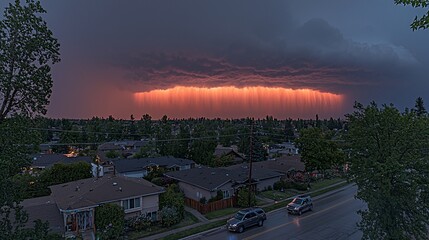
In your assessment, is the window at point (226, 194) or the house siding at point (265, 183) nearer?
the window at point (226, 194)

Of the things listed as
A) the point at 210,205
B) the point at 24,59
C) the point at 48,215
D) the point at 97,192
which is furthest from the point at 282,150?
the point at 24,59

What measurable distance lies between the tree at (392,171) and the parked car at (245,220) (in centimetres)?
1265

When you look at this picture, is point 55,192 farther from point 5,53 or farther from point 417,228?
point 417,228

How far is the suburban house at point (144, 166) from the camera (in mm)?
52328

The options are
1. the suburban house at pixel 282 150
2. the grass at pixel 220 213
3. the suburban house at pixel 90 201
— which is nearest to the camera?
the suburban house at pixel 90 201

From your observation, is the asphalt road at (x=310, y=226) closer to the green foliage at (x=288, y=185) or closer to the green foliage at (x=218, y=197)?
the green foliage at (x=218, y=197)

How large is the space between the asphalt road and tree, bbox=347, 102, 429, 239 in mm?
10185

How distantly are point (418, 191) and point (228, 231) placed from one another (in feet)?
54.8

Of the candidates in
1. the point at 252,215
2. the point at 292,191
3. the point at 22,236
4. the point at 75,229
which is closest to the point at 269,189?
the point at 292,191

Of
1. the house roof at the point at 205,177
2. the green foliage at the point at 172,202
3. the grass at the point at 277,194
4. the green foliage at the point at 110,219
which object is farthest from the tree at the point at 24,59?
the grass at the point at 277,194

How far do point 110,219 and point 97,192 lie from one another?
398 centimetres

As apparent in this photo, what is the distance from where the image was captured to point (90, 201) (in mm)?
27016

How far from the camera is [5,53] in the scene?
21.8ft

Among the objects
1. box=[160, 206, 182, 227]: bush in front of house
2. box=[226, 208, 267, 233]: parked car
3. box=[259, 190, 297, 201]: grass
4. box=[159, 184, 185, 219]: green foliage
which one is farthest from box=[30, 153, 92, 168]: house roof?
box=[226, 208, 267, 233]: parked car
